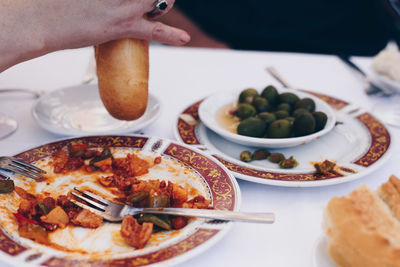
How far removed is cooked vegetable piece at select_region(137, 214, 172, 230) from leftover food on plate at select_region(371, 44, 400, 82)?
1.36 m

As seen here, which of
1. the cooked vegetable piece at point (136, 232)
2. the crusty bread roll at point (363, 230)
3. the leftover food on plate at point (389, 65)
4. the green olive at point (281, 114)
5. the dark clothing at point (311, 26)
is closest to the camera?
the crusty bread roll at point (363, 230)

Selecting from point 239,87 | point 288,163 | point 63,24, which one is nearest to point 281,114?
point 288,163

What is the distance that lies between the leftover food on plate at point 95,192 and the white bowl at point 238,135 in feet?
0.81

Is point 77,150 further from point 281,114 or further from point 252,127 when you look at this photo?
point 281,114

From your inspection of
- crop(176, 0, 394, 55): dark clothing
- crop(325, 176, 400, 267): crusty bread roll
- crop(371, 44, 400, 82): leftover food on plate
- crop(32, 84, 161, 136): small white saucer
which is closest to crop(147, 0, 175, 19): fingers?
crop(32, 84, 161, 136): small white saucer

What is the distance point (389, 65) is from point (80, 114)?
139cm

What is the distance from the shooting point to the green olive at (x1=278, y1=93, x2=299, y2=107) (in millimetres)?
1509

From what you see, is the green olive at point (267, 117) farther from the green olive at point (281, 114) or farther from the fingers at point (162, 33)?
the fingers at point (162, 33)

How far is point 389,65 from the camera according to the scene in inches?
68.4

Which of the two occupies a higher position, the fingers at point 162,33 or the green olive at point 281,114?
the fingers at point 162,33

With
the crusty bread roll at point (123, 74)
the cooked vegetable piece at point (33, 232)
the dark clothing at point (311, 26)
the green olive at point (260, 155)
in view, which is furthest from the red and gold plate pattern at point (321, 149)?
the dark clothing at point (311, 26)

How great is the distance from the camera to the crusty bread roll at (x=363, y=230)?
659 mm

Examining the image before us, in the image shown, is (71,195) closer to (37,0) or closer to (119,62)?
(119,62)

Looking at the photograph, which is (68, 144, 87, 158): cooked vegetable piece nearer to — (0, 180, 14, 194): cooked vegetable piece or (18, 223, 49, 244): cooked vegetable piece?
(0, 180, 14, 194): cooked vegetable piece
